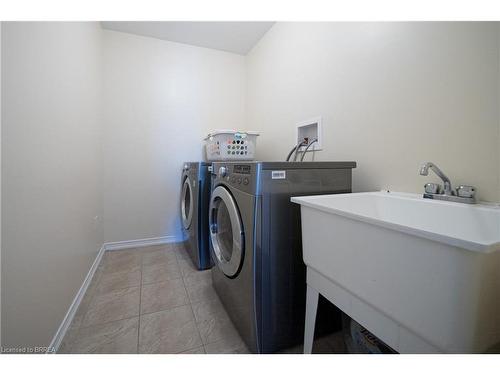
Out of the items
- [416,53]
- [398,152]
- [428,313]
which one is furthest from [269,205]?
[416,53]

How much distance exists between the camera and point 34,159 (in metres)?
0.94

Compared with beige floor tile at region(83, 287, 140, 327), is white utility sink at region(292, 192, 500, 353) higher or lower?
higher

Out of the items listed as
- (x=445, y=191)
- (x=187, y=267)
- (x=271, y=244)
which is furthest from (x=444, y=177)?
(x=187, y=267)

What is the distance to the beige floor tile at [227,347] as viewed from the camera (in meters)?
1.06

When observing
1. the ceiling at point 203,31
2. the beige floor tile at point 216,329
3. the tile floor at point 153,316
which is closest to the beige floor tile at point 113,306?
the tile floor at point 153,316

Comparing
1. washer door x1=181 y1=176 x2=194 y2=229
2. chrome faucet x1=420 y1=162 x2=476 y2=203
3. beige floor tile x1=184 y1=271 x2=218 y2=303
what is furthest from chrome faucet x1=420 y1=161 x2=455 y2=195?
washer door x1=181 y1=176 x2=194 y2=229

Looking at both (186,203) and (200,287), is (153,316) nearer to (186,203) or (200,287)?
(200,287)

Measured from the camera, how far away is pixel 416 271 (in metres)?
0.51

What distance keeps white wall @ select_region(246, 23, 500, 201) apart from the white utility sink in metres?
0.20

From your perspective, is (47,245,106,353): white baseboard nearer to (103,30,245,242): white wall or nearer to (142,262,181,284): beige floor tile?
(142,262,181,284): beige floor tile

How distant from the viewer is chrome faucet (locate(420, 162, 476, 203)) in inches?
31.9

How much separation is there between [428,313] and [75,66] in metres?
2.15

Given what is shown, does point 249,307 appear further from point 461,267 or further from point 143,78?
point 143,78

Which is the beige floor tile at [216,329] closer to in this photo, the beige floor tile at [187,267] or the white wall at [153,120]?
the beige floor tile at [187,267]
